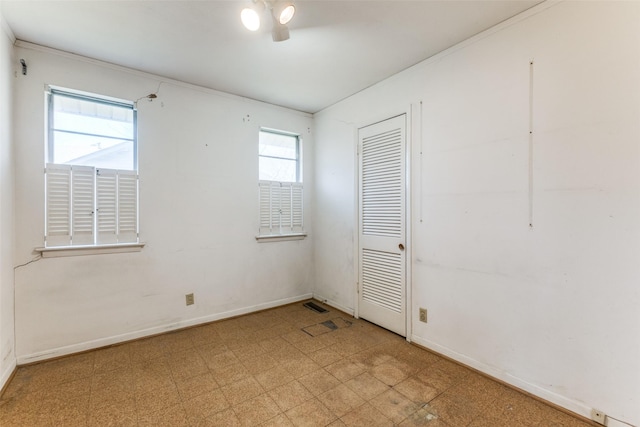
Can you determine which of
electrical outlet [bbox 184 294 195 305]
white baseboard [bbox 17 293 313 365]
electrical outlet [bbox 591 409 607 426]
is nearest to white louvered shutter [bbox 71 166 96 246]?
white baseboard [bbox 17 293 313 365]

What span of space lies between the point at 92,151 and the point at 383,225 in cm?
284

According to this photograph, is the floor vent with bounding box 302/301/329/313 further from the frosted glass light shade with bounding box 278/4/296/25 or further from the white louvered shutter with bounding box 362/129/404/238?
the frosted glass light shade with bounding box 278/4/296/25

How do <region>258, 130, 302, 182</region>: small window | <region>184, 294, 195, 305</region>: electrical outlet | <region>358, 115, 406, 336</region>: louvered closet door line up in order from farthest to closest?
<region>258, 130, 302, 182</region>: small window
<region>184, 294, 195, 305</region>: electrical outlet
<region>358, 115, 406, 336</region>: louvered closet door

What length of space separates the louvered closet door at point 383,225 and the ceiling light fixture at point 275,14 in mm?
1447

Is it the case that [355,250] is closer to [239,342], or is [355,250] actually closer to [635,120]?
[239,342]

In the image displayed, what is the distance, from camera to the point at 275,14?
1739 mm

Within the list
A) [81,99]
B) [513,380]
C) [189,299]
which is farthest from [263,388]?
[81,99]

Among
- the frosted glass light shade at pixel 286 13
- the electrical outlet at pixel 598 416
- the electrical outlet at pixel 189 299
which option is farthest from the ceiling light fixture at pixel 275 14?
the electrical outlet at pixel 598 416

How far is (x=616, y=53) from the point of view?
1.60 m

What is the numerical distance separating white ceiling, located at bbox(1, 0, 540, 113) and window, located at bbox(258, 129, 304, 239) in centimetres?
93

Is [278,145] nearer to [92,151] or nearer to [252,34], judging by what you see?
[252,34]

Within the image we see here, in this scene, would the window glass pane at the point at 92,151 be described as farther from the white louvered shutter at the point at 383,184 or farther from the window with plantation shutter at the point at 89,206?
the white louvered shutter at the point at 383,184

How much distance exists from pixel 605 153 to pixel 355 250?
88.1 inches

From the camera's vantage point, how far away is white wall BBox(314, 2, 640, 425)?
159cm
